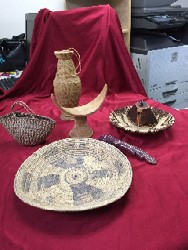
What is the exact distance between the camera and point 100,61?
159cm

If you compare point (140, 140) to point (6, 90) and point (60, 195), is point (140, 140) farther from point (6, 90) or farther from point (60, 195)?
point (6, 90)

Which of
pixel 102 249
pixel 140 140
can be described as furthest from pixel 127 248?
pixel 140 140

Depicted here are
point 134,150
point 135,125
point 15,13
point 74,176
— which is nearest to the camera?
point 74,176

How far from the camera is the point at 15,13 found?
88.3 inches

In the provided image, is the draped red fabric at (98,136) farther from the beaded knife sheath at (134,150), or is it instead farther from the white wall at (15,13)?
the white wall at (15,13)

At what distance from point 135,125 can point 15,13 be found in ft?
5.48

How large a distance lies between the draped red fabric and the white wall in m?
0.80

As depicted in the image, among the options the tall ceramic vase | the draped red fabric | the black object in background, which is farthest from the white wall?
the tall ceramic vase

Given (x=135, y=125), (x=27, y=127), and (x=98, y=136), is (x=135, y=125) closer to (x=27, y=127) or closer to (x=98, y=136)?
(x=98, y=136)

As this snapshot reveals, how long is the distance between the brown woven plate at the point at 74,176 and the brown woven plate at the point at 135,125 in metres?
0.19

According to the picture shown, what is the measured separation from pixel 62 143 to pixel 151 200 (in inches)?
12.8

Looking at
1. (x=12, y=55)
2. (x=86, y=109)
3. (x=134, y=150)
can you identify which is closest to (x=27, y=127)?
(x=86, y=109)

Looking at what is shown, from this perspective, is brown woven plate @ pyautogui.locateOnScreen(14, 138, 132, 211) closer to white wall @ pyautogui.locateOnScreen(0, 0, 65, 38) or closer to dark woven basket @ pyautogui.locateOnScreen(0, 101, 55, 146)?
dark woven basket @ pyautogui.locateOnScreen(0, 101, 55, 146)

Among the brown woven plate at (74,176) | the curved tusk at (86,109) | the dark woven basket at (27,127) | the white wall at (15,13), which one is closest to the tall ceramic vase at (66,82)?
the curved tusk at (86,109)
